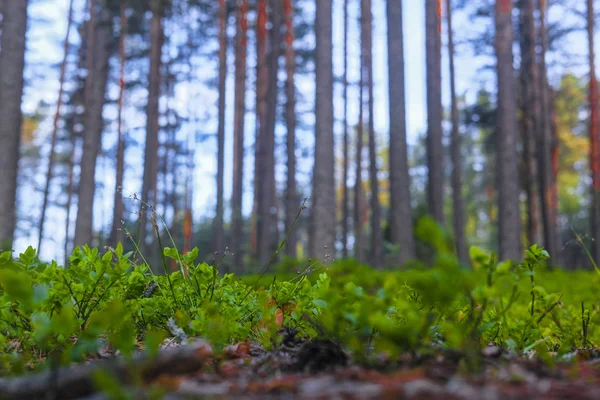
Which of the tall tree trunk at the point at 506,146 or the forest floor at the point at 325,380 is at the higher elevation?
the tall tree trunk at the point at 506,146

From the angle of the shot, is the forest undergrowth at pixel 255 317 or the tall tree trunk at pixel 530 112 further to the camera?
the tall tree trunk at pixel 530 112

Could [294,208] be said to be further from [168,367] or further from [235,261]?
[168,367]

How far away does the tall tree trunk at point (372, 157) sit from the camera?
17578 millimetres

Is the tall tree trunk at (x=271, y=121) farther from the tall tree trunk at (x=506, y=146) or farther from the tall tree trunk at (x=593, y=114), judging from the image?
the tall tree trunk at (x=593, y=114)

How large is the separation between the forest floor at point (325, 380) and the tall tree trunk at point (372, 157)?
14.2m

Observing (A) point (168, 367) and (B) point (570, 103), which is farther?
(B) point (570, 103)

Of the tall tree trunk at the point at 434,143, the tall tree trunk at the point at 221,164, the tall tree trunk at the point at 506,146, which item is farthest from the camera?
the tall tree trunk at the point at 221,164

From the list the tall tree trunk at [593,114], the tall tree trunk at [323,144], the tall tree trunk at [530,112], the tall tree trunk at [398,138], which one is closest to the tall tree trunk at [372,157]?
the tall tree trunk at [530,112]

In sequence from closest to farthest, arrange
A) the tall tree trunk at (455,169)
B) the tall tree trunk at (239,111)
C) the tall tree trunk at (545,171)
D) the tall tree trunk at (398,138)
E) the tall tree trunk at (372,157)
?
the tall tree trunk at (398,138) < the tall tree trunk at (545,171) < the tall tree trunk at (372,157) < the tall tree trunk at (455,169) < the tall tree trunk at (239,111)

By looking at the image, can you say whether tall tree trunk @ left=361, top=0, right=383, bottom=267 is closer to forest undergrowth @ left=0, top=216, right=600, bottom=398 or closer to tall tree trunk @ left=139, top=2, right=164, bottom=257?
tall tree trunk @ left=139, top=2, right=164, bottom=257

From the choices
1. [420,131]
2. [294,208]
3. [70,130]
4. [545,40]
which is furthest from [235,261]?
[420,131]

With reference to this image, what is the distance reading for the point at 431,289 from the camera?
1.49 meters

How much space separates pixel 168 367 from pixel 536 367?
1.12m

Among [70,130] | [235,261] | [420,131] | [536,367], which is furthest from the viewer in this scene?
[420,131]
